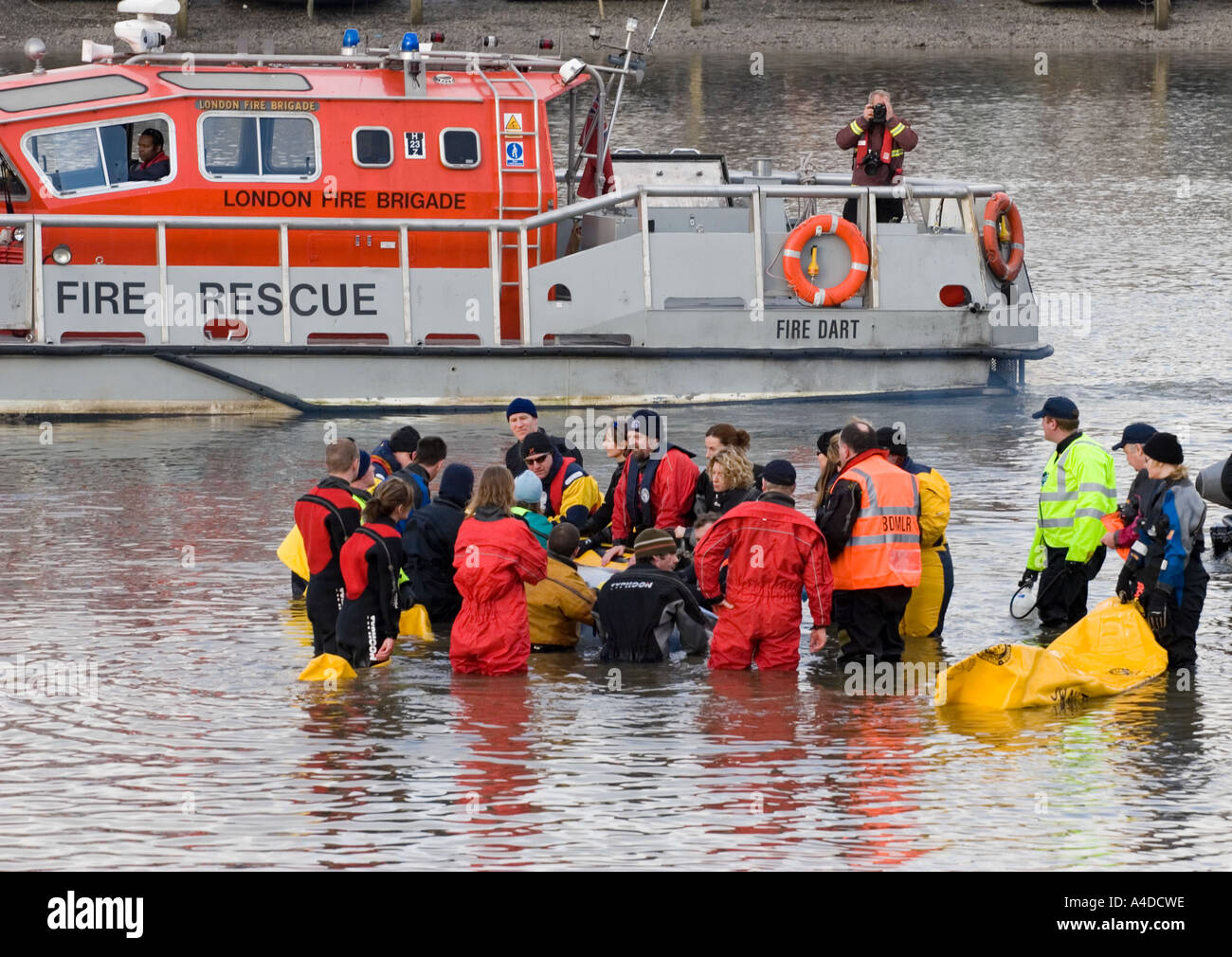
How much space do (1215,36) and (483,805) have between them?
40001 mm

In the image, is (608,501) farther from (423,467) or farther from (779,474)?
(779,474)

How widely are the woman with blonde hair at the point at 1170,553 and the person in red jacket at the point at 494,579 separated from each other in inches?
118

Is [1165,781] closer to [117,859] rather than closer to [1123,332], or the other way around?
[117,859]

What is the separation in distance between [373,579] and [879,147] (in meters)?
9.83

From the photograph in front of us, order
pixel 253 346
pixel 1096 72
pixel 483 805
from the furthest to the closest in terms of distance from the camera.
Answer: pixel 1096 72 → pixel 253 346 → pixel 483 805

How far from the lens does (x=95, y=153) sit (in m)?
16.9

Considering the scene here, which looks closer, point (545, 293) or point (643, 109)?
point (545, 293)

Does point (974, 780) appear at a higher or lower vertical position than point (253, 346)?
lower

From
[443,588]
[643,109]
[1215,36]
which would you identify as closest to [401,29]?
[643,109]

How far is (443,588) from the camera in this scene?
11.0 m

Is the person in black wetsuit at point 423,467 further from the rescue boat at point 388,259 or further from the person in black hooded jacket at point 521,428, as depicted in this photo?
the rescue boat at point 388,259

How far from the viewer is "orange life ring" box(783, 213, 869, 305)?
674 inches

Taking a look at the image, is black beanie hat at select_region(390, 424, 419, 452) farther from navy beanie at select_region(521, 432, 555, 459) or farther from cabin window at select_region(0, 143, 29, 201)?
cabin window at select_region(0, 143, 29, 201)

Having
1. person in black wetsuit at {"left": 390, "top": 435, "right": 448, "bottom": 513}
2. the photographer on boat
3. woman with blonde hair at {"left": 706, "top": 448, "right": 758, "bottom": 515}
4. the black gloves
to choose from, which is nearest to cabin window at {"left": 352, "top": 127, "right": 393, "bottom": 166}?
the photographer on boat
